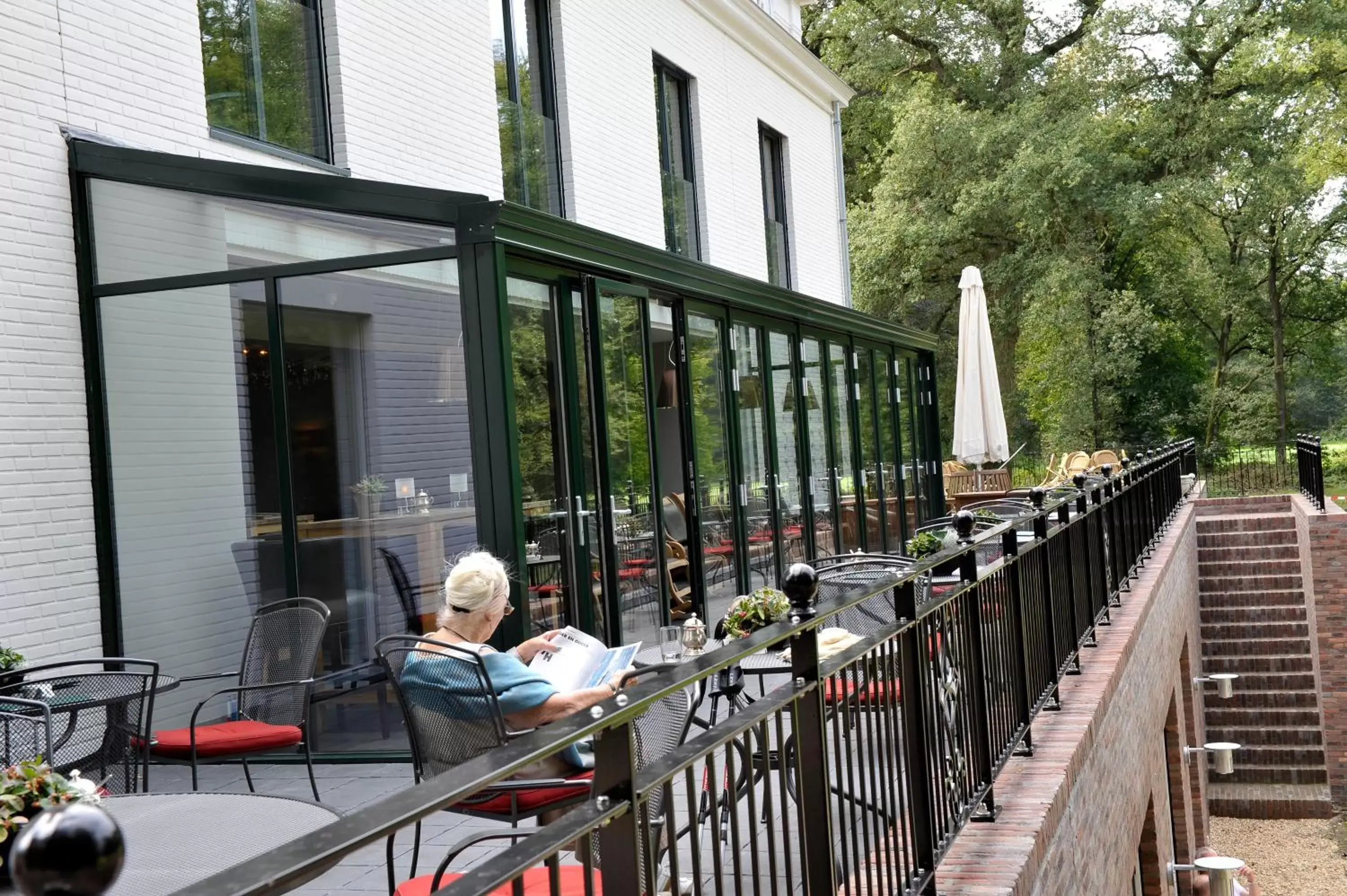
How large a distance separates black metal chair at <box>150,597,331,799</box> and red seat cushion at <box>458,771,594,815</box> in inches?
75.1

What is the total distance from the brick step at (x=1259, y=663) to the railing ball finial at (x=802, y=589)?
58.8ft

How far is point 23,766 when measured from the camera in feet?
9.04

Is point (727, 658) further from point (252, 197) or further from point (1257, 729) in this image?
point (1257, 729)

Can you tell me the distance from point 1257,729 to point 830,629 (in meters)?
15.3

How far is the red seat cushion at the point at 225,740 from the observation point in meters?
5.61

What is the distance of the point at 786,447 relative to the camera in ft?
39.4

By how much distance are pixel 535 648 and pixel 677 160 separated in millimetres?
10304

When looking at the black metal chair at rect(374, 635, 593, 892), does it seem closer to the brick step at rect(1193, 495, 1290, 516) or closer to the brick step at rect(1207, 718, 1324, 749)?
the brick step at rect(1207, 718, 1324, 749)

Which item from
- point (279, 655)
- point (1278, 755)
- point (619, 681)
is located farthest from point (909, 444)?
point (619, 681)

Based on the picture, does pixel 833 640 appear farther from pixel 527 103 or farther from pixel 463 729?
pixel 527 103

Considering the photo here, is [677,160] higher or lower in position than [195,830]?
higher

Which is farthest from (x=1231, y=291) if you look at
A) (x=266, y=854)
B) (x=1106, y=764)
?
(x=266, y=854)

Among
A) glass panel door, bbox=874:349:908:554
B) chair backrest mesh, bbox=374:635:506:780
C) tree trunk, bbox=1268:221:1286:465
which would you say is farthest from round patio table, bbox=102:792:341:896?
tree trunk, bbox=1268:221:1286:465

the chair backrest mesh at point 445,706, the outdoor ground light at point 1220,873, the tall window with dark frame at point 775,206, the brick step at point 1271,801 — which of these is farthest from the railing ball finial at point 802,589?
the brick step at point 1271,801
